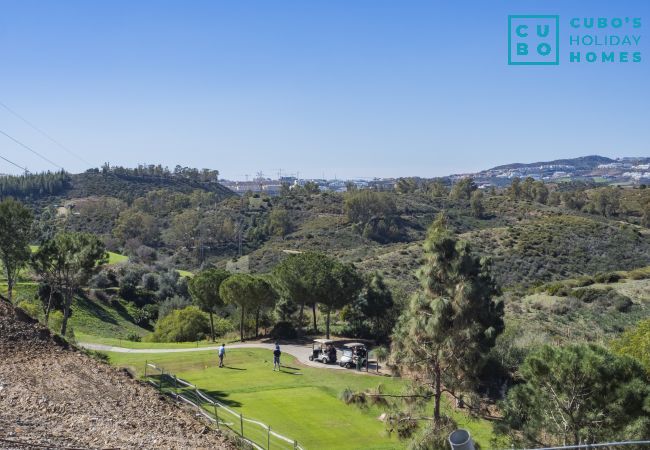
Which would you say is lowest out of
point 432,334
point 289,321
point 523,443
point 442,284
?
point 289,321

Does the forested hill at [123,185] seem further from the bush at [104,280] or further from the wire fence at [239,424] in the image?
the wire fence at [239,424]

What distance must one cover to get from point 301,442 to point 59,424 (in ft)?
27.8

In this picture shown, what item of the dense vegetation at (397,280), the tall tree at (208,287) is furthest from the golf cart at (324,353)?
the tall tree at (208,287)

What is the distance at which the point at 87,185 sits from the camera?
488 feet

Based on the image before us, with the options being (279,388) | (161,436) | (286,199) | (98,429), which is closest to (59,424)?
(98,429)

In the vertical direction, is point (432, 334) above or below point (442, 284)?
below

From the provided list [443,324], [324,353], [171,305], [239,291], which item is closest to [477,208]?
[171,305]

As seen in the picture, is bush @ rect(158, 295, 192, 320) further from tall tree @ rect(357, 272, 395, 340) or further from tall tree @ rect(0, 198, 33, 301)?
tall tree @ rect(357, 272, 395, 340)

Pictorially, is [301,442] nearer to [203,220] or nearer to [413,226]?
[413,226]

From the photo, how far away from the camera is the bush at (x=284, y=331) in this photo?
37406 millimetres

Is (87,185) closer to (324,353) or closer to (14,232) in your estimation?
(14,232)

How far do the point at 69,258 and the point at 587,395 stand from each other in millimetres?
29152

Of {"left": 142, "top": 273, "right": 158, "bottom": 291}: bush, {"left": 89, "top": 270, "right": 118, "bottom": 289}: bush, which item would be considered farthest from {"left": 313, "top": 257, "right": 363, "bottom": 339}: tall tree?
{"left": 142, "top": 273, "right": 158, "bottom": 291}: bush

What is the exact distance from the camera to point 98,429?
13.0 meters
